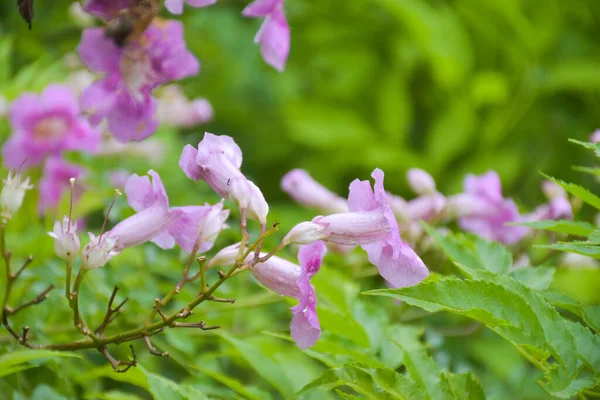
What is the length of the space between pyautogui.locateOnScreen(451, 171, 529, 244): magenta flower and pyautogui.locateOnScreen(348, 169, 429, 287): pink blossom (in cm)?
65

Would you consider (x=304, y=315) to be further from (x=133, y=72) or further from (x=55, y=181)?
(x=55, y=181)

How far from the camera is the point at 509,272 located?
90 centimetres

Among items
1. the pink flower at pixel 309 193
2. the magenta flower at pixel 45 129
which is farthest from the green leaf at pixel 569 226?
the magenta flower at pixel 45 129

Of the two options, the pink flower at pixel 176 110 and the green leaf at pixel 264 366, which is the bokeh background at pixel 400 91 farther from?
the green leaf at pixel 264 366

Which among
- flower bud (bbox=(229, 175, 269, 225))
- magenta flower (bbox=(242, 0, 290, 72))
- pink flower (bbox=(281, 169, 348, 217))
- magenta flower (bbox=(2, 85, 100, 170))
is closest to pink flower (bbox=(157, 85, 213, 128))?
magenta flower (bbox=(2, 85, 100, 170))

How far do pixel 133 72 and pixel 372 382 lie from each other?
0.50 meters

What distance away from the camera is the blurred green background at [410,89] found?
8.59ft

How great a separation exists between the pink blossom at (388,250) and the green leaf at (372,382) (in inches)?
3.4

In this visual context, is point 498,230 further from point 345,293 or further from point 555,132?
point 555,132

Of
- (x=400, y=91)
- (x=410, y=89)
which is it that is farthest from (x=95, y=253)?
(x=410, y=89)

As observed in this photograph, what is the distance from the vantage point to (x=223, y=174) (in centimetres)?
79

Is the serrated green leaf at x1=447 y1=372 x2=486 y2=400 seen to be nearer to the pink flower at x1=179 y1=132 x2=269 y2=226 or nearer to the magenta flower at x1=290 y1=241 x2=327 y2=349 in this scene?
the magenta flower at x1=290 y1=241 x2=327 y2=349

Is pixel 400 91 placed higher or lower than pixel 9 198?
lower

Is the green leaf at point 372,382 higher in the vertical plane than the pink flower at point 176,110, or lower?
higher
